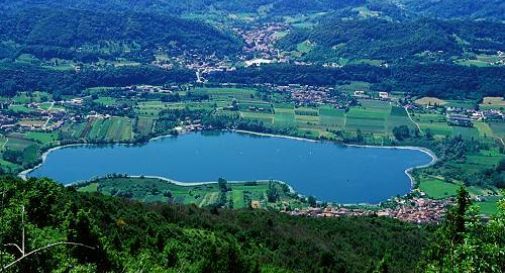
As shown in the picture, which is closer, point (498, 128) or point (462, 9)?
point (498, 128)

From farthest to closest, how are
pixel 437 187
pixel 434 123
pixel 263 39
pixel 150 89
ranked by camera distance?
pixel 263 39 → pixel 150 89 → pixel 434 123 → pixel 437 187

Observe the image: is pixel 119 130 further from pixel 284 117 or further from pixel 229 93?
pixel 229 93

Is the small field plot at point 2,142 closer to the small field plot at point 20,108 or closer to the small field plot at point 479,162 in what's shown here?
the small field plot at point 20,108

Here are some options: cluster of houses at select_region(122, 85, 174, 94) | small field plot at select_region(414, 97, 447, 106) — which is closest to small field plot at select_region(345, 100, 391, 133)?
small field plot at select_region(414, 97, 447, 106)

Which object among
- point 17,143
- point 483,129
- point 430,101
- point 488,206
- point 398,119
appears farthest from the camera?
point 430,101

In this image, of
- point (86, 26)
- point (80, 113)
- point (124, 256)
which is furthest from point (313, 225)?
point (86, 26)

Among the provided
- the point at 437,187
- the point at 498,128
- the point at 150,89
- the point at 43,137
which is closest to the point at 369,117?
the point at 498,128
